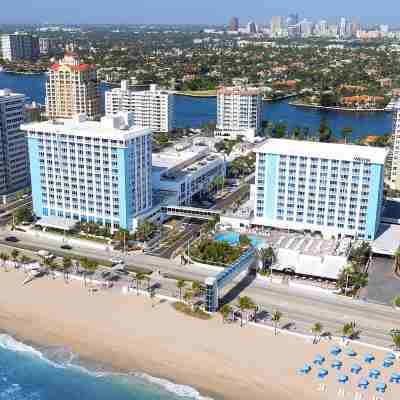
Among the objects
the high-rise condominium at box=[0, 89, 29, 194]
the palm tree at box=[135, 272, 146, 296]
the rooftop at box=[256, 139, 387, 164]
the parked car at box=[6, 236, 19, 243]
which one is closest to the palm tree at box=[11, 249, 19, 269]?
the parked car at box=[6, 236, 19, 243]

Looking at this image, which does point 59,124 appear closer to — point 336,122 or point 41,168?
point 41,168

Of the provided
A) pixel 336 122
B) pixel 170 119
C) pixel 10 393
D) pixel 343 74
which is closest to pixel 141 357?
pixel 10 393

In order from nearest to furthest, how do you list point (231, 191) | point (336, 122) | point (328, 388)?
point (328, 388) → point (231, 191) → point (336, 122)

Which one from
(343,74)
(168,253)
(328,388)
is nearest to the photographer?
(328,388)

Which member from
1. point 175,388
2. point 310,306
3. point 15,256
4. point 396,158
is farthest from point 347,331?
point 396,158

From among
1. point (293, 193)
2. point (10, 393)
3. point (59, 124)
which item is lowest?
point (10, 393)

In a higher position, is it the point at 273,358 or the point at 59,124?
the point at 59,124

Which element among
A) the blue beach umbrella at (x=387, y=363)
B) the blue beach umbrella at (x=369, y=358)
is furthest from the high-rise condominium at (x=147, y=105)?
the blue beach umbrella at (x=387, y=363)
